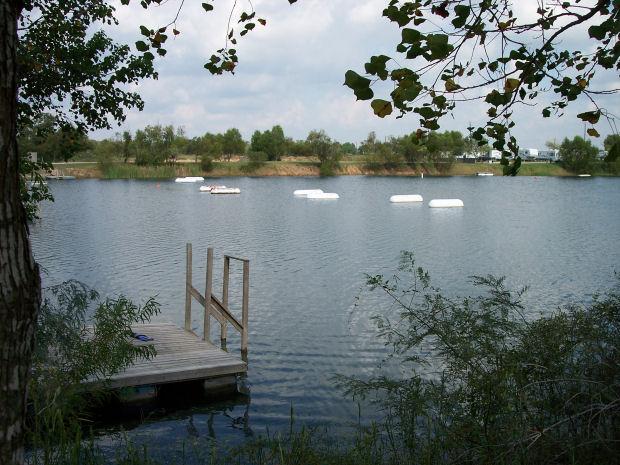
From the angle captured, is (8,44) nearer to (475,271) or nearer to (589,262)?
(475,271)

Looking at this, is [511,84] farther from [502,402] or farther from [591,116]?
[502,402]

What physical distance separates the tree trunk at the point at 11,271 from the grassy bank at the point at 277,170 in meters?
114

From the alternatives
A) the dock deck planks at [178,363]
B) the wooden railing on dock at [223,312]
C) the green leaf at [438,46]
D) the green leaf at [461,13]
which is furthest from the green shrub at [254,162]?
the green leaf at [438,46]

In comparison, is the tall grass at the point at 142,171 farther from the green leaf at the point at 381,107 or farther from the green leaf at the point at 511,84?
the green leaf at the point at 381,107

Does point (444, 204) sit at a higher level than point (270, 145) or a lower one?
lower

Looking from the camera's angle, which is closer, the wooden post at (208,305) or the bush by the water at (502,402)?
the bush by the water at (502,402)

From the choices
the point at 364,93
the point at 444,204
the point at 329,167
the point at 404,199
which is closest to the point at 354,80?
the point at 364,93

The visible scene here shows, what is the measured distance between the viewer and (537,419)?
17.4 feet

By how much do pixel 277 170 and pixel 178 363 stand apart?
12159 cm

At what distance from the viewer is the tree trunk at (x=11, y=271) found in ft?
8.59

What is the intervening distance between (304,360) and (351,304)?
15.7 feet

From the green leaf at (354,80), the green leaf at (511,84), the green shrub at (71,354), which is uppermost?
the green leaf at (511,84)

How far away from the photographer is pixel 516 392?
493 centimetres

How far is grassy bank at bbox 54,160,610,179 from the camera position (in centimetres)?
11406
